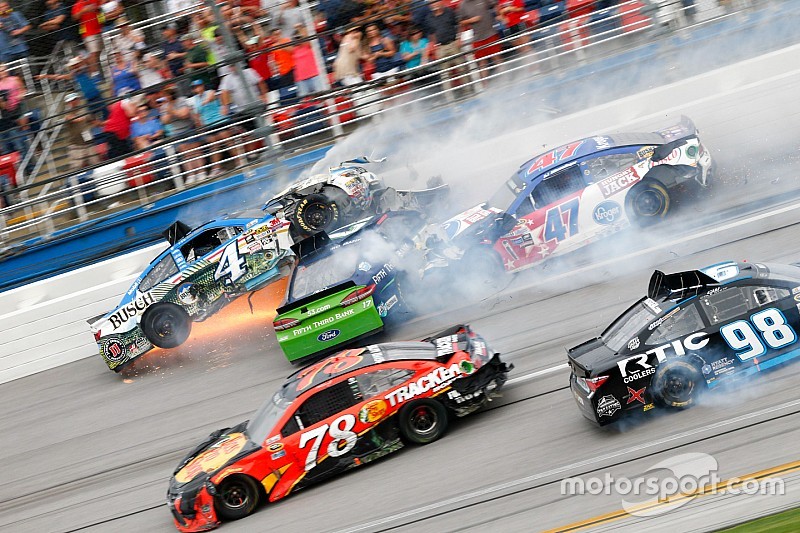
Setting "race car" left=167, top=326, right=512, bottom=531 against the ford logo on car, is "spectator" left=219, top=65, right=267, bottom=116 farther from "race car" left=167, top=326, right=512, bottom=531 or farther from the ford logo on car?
"race car" left=167, top=326, right=512, bottom=531

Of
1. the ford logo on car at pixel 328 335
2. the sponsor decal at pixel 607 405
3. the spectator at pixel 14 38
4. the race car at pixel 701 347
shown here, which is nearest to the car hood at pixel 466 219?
the ford logo on car at pixel 328 335

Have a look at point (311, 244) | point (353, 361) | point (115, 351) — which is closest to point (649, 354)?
point (353, 361)

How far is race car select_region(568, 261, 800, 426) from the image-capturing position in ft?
25.9

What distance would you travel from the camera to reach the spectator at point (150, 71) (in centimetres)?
1638

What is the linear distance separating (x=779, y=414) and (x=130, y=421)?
8.09m

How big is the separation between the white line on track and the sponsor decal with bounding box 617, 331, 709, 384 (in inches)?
22.6

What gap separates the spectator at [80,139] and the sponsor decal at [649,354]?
1138 centimetres

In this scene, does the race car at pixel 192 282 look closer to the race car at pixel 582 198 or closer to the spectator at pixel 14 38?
the race car at pixel 582 198

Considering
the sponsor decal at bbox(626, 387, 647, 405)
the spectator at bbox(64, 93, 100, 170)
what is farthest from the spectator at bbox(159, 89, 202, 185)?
the sponsor decal at bbox(626, 387, 647, 405)

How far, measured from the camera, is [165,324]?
13477 millimetres

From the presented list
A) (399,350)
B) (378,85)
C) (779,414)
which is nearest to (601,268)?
(399,350)

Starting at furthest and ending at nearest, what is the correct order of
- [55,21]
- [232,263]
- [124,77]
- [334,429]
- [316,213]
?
[55,21]
[124,77]
[316,213]
[232,263]
[334,429]

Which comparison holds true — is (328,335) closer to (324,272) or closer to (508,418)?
(324,272)

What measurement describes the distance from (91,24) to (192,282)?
6.26 metres
